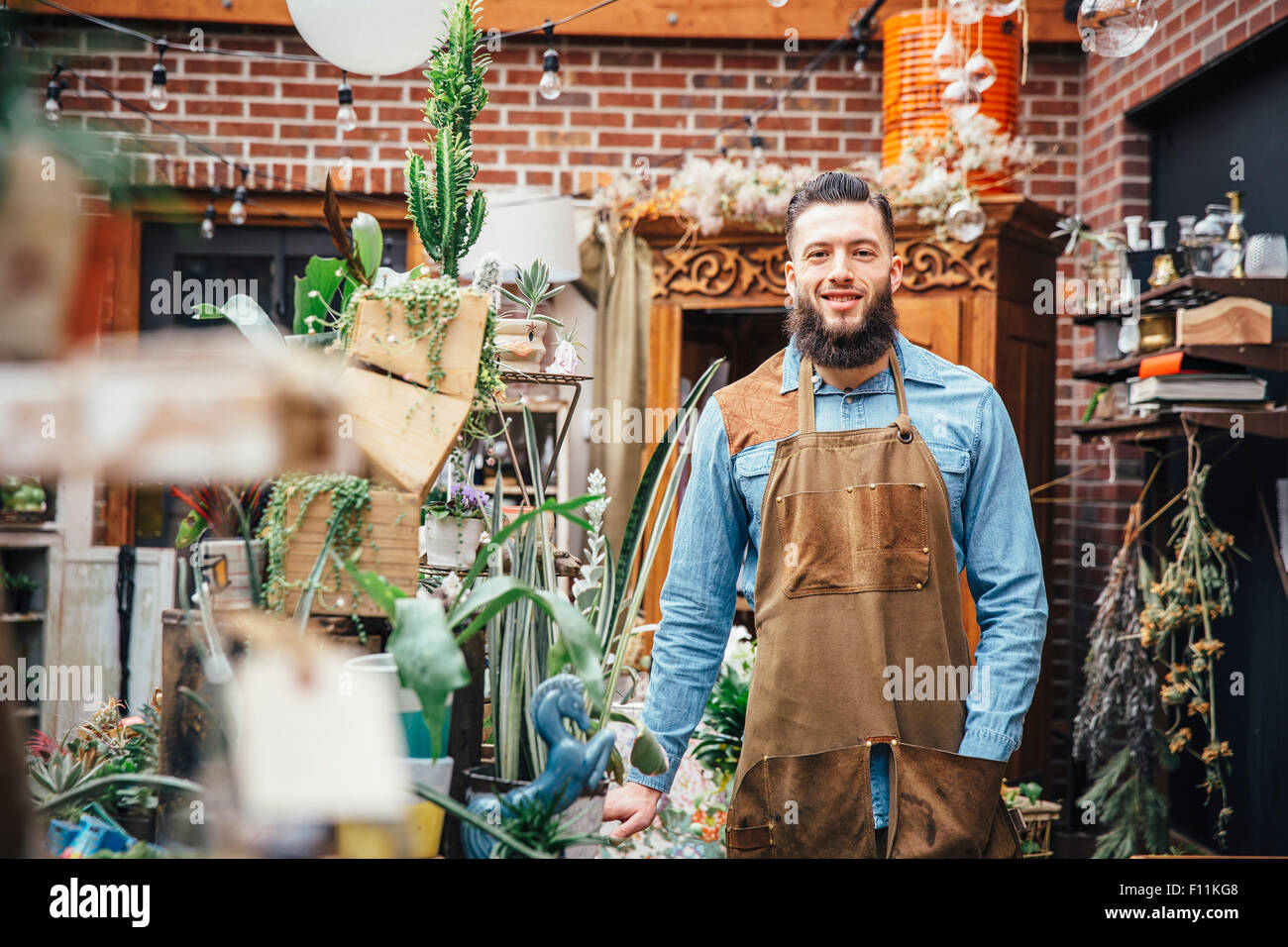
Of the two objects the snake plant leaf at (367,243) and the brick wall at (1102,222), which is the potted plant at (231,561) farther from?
the brick wall at (1102,222)

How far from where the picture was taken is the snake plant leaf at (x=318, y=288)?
1376 millimetres

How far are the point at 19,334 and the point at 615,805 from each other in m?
1.12

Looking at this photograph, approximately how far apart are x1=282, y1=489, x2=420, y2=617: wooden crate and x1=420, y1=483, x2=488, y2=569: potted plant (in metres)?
0.62

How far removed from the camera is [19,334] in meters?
0.46

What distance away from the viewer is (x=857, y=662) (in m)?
1.60

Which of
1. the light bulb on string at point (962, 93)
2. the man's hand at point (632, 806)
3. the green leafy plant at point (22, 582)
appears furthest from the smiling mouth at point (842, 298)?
the green leafy plant at point (22, 582)

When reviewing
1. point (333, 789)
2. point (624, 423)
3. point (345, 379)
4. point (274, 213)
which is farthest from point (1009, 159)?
point (333, 789)

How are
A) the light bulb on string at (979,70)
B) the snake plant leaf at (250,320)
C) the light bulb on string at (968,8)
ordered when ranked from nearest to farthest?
1. the snake plant leaf at (250,320)
2. the light bulb on string at (968,8)
3. the light bulb on string at (979,70)

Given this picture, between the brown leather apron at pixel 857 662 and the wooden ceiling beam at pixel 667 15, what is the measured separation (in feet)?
9.94

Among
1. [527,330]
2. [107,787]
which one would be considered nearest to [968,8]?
[527,330]

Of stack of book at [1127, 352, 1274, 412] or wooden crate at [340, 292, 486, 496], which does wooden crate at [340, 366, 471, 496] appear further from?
stack of book at [1127, 352, 1274, 412]

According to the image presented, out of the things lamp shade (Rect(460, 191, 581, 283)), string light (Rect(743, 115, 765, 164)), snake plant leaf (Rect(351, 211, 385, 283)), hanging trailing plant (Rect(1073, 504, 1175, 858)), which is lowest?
hanging trailing plant (Rect(1073, 504, 1175, 858))

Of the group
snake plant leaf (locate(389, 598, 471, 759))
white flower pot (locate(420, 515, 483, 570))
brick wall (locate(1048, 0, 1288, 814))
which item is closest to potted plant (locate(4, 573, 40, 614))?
white flower pot (locate(420, 515, 483, 570))

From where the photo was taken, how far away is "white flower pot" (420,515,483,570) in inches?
69.2
